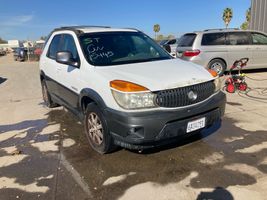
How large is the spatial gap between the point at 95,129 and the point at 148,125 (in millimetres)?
1079

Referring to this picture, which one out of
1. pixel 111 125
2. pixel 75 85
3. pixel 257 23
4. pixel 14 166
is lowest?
pixel 14 166

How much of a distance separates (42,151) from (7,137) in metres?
1.20

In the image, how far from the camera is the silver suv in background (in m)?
10.5

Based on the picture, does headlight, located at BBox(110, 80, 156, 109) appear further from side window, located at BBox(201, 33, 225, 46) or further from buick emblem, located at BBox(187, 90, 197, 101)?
side window, located at BBox(201, 33, 225, 46)

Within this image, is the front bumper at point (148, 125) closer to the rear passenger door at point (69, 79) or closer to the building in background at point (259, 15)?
the rear passenger door at point (69, 79)

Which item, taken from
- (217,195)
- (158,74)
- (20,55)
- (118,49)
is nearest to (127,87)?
(158,74)

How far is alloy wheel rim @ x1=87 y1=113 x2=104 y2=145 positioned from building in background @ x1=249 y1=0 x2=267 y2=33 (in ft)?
43.1

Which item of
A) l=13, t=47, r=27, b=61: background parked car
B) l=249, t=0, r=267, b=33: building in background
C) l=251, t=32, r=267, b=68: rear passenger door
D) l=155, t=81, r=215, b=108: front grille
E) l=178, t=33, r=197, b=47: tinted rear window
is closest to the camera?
l=155, t=81, r=215, b=108: front grille

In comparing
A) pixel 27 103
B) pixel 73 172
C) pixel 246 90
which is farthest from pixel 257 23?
pixel 73 172

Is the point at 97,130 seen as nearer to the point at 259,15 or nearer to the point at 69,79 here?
the point at 69,79

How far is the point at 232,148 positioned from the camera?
174 inches

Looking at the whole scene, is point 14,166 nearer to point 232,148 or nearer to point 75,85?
point 75,85

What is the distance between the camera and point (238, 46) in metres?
10.8

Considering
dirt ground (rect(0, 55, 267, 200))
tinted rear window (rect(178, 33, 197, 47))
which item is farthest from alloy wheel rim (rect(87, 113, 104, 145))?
tinted rear window (rect(178, 33, 197, 47))
